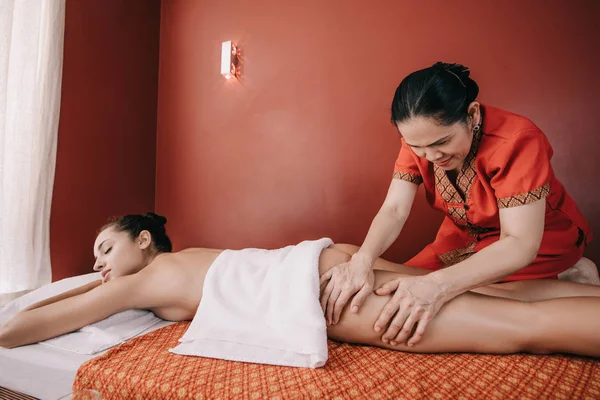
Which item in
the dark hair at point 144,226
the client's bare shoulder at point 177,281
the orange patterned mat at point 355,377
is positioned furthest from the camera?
the dark hair at point 144,226

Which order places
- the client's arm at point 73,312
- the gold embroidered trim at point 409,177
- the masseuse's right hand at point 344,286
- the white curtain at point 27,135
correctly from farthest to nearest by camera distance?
the white curtain at point 27,135
the gold embroidered trim at point 409,177
the client's arm at point 73,312
the masseuse's right hand at point 344,286

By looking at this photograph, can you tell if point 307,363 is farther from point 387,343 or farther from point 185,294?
point 185,294

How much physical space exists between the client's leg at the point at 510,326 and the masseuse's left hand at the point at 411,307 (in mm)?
41

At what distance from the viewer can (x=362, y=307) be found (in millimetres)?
1138

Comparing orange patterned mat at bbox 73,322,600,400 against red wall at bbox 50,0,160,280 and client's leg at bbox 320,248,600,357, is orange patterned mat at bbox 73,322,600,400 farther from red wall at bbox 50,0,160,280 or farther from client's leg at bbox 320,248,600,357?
red wall at bbox 50,0,160,280

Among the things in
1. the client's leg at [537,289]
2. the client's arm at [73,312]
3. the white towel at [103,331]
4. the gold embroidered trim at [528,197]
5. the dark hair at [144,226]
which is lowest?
the white towel at [103,331]

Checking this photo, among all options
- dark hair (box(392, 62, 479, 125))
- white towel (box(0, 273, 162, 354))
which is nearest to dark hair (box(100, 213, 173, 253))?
white towel (box(0, 273, 162, 354))

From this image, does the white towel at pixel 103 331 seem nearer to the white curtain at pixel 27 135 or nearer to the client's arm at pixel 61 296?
the client's arm at pixel 61 296

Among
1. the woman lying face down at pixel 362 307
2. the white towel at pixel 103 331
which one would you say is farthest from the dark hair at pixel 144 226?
the white towel at pixel 103 331

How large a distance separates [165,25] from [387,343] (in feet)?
9.46

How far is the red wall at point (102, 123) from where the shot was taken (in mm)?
2275

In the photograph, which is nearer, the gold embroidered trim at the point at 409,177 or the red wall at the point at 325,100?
the gold embroidered trim at the point at 409,177

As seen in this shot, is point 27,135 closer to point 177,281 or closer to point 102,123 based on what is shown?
point 102,123

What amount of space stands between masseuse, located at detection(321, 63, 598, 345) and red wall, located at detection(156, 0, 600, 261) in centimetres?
83
